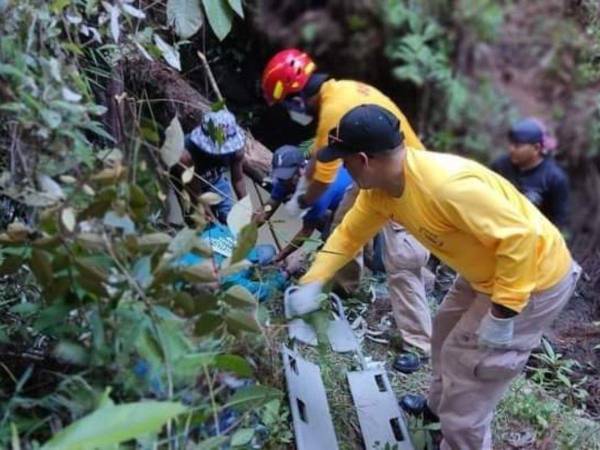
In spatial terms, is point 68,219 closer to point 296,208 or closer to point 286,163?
point 296,208

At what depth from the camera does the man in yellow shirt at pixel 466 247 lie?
102 inches

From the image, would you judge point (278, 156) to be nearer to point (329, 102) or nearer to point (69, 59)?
point (329, 102)

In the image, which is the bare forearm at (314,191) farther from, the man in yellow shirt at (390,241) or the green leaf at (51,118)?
the green leaf at (51,118)

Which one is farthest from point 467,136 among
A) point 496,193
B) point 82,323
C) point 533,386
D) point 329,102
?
point 82,323

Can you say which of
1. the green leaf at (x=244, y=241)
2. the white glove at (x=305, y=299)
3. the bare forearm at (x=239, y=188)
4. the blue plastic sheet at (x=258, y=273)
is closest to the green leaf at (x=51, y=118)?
the green leaf at (x=244, y=241)

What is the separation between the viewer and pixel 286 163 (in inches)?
175

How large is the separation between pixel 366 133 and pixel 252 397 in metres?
0.84

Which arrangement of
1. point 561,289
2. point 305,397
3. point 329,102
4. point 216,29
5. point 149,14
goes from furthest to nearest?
point 329,102, point 149,14, point 305,397, point 216,29, point 561,289

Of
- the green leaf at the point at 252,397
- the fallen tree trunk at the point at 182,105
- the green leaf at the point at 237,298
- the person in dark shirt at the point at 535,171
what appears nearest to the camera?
the green leaf at the point at 237,298

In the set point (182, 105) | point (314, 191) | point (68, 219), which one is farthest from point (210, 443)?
point (182, 105)

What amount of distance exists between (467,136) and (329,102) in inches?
40.1

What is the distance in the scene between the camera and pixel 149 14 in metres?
3.83

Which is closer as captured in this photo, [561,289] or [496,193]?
[496,193]

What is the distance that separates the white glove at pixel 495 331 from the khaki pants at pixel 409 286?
123cm
